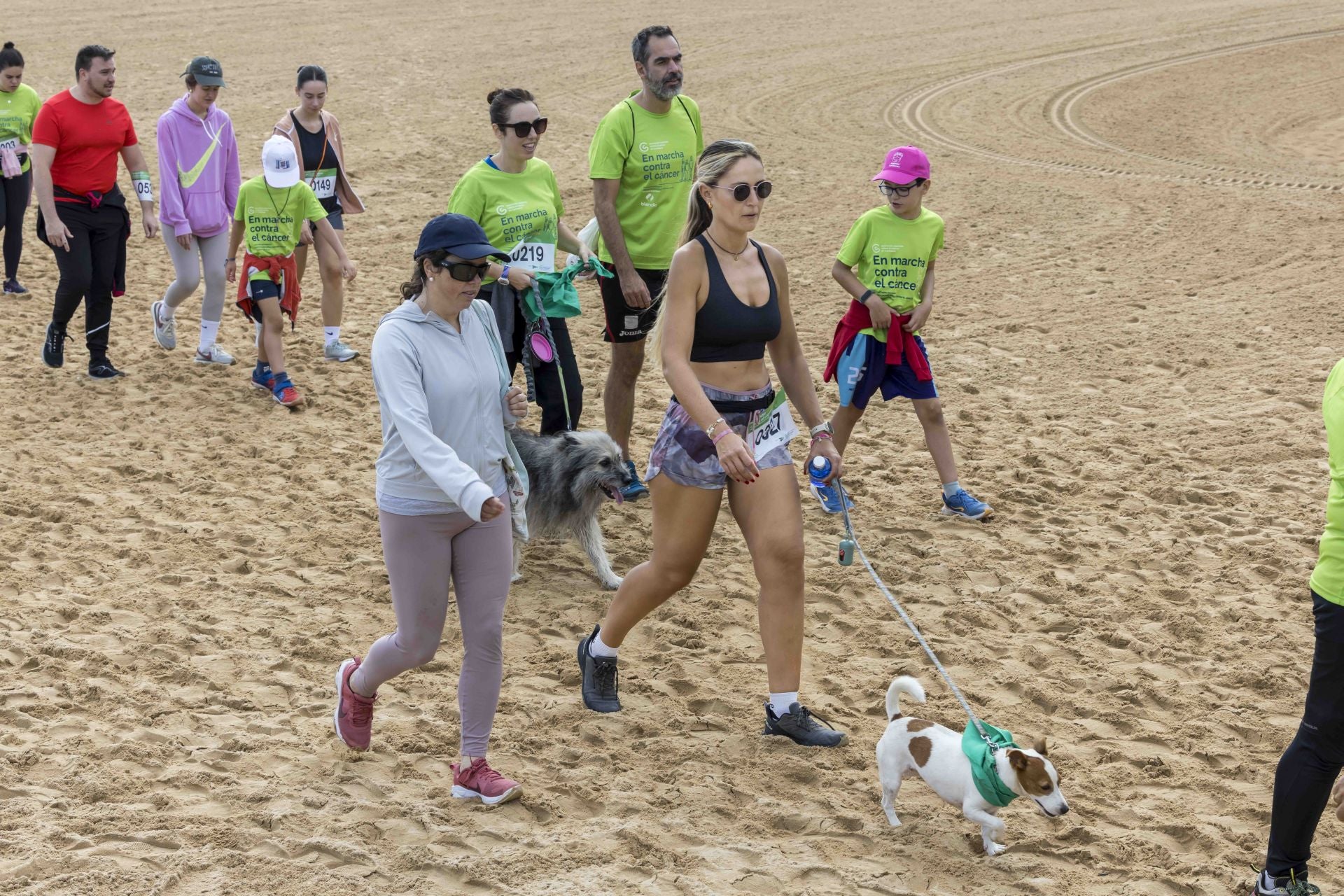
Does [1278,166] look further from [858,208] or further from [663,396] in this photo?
[663,396]

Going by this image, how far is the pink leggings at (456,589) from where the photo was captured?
430 cm

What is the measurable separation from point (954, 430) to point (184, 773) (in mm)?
5264

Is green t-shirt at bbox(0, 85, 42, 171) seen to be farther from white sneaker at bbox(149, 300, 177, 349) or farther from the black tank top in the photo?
the black tank top

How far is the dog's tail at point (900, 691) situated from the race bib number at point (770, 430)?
91 centimetres

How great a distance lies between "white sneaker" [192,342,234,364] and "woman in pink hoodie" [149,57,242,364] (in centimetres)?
53

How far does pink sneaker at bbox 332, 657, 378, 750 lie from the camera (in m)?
4.80

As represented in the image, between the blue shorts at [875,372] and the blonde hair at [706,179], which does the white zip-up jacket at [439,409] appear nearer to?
the blonde hair at [706,179]

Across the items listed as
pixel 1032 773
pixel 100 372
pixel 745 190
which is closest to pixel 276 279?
pixel 100 372

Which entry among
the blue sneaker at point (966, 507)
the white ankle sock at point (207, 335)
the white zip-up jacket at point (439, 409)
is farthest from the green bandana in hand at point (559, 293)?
the white ankle sock at point (207, 335)

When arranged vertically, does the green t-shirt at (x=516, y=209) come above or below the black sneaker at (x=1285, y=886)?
above

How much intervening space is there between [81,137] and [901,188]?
17.3 ft

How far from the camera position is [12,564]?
648 centimetres

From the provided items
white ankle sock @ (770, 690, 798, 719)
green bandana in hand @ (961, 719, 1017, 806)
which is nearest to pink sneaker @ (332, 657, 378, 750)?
white ankle sock @ (770, 690, 798, 719)

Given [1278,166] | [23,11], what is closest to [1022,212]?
[1278,166]
